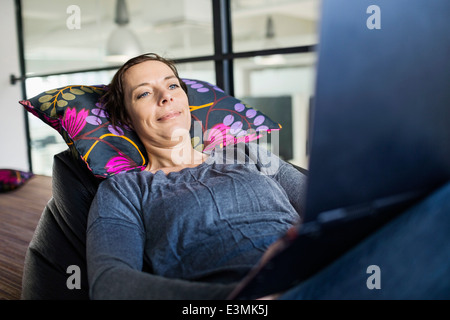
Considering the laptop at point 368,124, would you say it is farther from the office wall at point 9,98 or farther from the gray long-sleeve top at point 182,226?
the office wall at point 9,98

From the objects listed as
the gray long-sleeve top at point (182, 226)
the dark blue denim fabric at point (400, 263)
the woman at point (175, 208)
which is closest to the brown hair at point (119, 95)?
the woman at point (175, 208)

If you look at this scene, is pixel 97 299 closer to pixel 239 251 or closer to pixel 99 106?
pixel 239 251

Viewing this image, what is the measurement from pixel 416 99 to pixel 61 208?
1.13 m

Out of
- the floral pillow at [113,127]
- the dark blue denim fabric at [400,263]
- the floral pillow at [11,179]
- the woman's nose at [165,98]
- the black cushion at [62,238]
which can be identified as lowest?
the floral pillow at [11,179]

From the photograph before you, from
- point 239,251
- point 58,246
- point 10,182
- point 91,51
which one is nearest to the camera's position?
point 239,251

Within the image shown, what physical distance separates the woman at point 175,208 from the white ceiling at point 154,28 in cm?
113

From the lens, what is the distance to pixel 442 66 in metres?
0.56

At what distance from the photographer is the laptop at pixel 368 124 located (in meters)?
0.46

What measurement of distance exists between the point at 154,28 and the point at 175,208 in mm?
2386

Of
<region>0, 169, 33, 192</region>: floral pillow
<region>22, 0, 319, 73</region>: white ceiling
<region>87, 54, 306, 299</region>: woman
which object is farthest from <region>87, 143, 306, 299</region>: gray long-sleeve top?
<region>0, 169, 33, 192</region>: floral pillow

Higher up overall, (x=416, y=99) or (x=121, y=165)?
(x=416, y=99)

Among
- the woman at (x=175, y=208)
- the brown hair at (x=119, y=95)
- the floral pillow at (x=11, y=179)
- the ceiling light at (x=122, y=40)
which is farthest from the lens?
the ceiling light at (x=122, y=40)

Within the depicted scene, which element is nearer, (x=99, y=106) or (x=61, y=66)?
(x=99, y=106)
